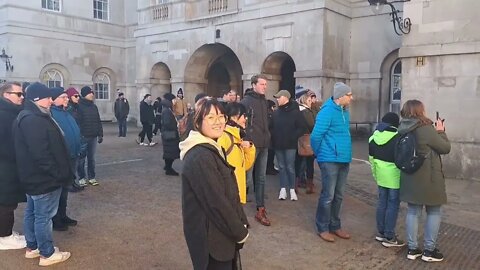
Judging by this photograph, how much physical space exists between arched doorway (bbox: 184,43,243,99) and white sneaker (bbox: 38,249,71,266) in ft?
44.8

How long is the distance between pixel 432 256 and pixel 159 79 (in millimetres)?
16527

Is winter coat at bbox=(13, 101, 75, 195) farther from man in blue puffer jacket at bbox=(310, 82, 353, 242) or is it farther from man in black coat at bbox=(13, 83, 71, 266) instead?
man in blue puffer jacket at bbox=(310, 82, 353, 242)

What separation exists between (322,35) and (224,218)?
11757mm

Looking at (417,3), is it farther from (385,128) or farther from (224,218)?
(224,218)

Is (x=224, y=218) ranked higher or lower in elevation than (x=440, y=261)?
higher

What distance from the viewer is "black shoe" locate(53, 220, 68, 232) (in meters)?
5.29

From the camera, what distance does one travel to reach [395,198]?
16.1ft

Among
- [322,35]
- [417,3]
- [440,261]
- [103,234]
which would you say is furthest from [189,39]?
[440,261]

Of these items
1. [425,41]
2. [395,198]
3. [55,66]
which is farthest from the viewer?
[55,66]

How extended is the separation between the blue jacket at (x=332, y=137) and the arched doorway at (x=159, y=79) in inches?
598

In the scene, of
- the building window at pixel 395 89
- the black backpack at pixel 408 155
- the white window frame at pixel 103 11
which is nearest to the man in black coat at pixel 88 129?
the black backpack at pixel 408 155

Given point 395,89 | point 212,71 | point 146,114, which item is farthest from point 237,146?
point 212,71

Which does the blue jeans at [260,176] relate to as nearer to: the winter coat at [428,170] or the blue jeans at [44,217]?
the winter coat at [428,170]

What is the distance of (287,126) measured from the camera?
6.45 metres
